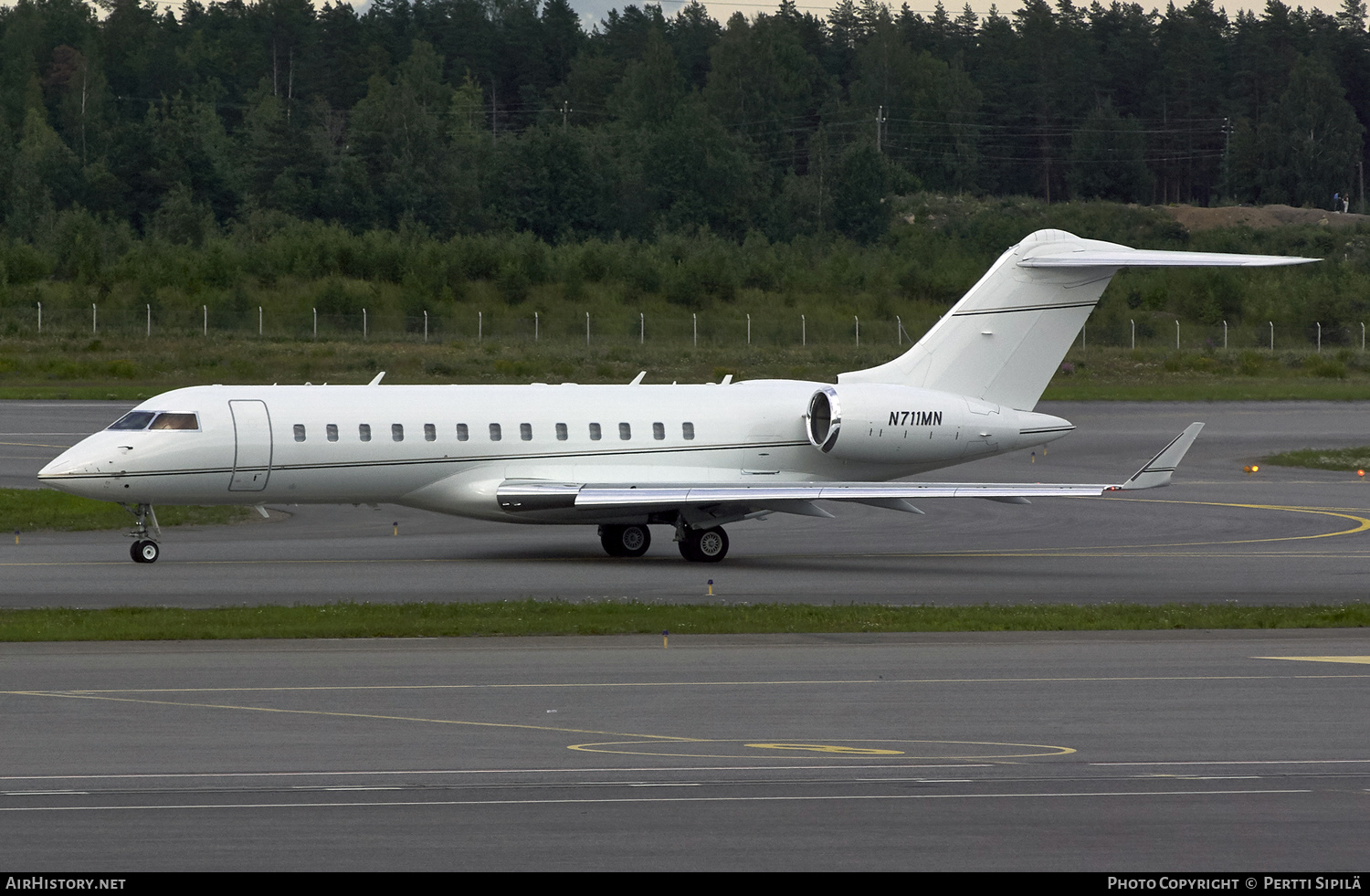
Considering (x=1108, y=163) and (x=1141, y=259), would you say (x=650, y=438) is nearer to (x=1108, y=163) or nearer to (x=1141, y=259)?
(x=1141, y=259)

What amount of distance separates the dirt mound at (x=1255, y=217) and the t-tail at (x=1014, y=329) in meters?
93.4

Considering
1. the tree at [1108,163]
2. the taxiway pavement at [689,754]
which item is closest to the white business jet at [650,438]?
the taxiway pavement at [689,754]

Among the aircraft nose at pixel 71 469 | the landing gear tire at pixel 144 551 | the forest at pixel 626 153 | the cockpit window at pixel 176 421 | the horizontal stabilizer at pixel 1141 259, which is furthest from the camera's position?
the forest at pixel 626 153

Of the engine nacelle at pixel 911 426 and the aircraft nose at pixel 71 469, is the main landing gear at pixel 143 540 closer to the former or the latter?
the aircraft nose at pixel 71 469

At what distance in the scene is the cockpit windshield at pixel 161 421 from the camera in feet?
84.9

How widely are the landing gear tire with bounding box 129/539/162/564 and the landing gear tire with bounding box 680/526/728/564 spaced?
8.84 m

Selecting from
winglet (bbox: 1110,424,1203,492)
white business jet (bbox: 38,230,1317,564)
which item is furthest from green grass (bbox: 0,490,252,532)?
winglet (bbox: 1110,424,1203,492)

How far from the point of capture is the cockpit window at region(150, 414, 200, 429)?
2588 cm

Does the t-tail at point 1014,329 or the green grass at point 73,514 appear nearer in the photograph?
the t-tail at point 1014,329

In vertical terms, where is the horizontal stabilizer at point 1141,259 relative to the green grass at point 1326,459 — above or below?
above

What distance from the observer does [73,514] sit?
31891 mm

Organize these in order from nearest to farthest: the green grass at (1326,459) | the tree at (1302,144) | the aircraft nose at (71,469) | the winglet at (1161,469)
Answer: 1. the winglet at (1161,469)
2. the aircraft nose at (71,469)
3. the green grass at (1326,459)
4. the tree at (1302,144)

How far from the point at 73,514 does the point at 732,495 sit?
1425 centimetres

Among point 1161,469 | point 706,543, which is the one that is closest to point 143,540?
point 706,543
